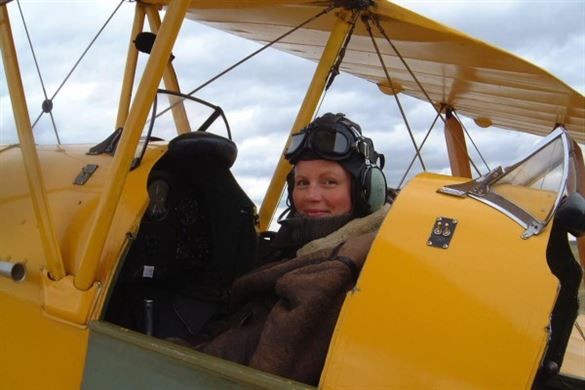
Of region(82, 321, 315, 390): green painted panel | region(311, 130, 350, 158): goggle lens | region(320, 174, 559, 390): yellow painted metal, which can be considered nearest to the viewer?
region(320, 174, 559, 390): yellow painted metal

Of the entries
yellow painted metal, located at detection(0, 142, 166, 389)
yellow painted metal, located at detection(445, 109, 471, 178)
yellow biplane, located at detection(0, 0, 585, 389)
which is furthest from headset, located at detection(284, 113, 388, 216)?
yellow painted metal, located at detection(445, 109, 471, 178)

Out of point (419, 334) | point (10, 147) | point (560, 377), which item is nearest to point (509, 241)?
point (419, 334)

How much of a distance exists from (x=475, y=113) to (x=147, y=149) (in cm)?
505

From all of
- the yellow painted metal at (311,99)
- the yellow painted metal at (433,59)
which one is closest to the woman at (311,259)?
the yellow painted metal at (311,99)

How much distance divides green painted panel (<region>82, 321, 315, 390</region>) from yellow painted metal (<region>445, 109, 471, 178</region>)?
16.9 feet

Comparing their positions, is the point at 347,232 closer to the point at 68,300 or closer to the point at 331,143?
the point at 331,143

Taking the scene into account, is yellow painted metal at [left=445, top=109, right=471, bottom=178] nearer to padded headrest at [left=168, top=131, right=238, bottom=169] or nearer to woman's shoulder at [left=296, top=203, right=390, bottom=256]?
padded headrest at [left=168, top=131, right=238, bottom=169]

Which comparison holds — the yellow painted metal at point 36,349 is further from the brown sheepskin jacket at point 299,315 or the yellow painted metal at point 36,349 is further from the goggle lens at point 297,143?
the goggle lens at point 297,143

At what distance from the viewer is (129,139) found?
7.25 ft

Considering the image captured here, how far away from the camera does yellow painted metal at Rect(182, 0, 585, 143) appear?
383 cm

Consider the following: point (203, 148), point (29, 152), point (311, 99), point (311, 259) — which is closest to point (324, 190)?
point (311, 259)

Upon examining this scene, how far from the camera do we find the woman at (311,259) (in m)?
1.84

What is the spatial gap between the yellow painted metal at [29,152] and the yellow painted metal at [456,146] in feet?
16.2

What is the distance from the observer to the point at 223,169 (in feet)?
9.58
